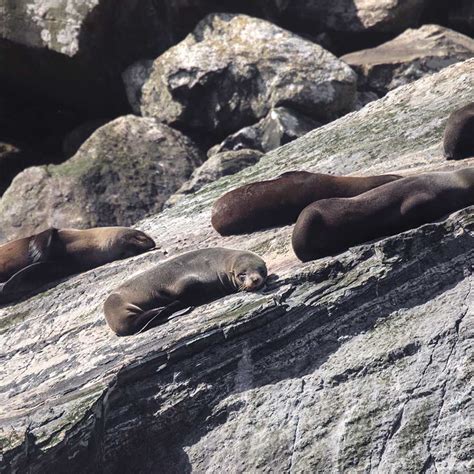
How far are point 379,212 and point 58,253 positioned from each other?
10.8ft

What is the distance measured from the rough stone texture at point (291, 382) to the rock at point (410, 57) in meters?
6.98

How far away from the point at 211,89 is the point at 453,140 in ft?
18.5

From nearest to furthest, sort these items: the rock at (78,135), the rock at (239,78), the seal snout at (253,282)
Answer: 1. the seal snout at (253,282)
2. the rock at (239,78)
3. the rock at (78,135)

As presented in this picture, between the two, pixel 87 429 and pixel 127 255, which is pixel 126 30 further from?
pixel 87 429

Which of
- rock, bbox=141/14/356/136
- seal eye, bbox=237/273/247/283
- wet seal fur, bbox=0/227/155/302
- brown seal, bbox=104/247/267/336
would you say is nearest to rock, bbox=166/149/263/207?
rock, bbox=141/14/356/136

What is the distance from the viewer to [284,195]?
306 inches

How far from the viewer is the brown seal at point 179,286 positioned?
264 inches

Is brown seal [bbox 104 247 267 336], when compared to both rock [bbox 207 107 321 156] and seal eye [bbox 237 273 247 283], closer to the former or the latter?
seal eye [bbox 237 273 247 283]

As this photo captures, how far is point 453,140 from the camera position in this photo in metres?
7.92

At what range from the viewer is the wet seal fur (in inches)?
337

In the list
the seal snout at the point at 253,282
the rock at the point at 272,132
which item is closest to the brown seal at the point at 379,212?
the seal snout at the point at 253,282

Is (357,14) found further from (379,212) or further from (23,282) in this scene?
(379,212)

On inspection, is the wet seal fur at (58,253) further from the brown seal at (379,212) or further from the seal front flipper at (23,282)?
the brown seal at (379,212)

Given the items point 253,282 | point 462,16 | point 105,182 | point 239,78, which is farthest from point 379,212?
point 462,16
